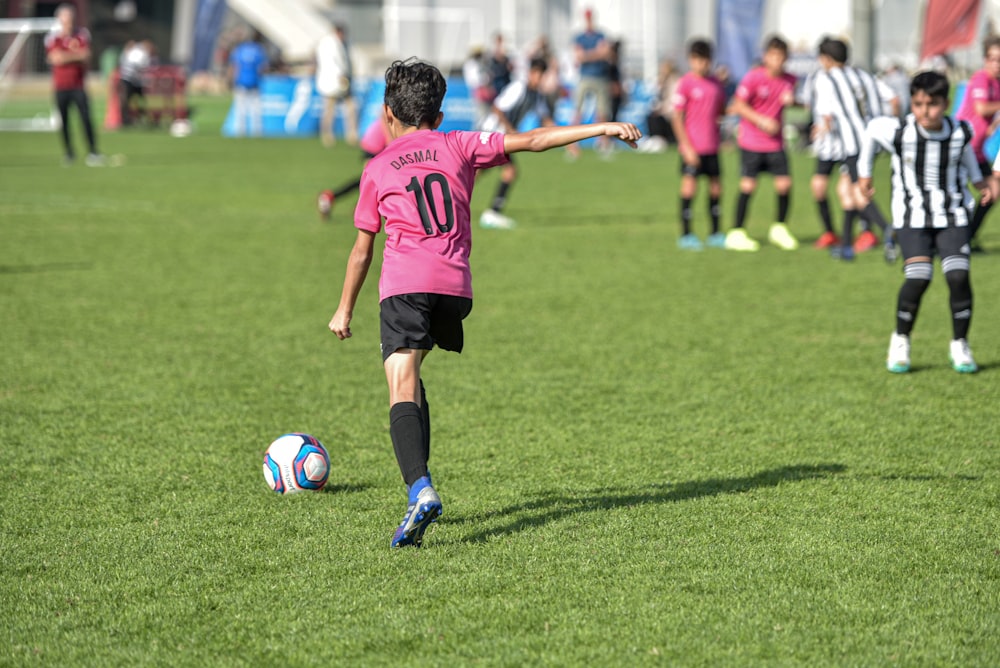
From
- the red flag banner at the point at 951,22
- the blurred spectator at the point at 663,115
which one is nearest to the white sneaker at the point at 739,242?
the red flag banner at the point at 951,22

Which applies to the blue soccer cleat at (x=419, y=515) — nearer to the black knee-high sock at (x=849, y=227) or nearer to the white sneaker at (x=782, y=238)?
the black knee-high sock at (x=849, y=227)

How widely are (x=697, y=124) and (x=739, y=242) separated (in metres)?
1.28

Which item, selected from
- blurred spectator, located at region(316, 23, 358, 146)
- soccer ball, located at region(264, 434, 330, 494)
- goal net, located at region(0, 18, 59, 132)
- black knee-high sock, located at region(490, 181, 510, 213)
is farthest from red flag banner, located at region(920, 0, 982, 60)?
goal net, located at region(0, 18, 59, 132)

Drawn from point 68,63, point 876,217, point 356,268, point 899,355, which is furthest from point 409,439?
point 68,63

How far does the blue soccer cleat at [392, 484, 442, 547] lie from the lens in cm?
433

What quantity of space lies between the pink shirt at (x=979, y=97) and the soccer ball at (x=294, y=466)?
689 centimetres

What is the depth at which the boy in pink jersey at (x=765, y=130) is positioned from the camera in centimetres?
1284

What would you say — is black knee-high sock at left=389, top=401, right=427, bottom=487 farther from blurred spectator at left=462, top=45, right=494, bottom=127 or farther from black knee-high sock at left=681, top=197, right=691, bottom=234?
blurred spectator at left=462, top=45, right=494, bottom=127

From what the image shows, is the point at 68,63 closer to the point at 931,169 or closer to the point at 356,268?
the point at 931,169

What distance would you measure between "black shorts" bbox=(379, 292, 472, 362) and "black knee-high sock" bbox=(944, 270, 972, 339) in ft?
12.7

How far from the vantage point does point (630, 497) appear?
5176 millimetres

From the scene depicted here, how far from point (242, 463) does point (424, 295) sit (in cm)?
166

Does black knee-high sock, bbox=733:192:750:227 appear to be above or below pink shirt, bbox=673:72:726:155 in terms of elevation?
below

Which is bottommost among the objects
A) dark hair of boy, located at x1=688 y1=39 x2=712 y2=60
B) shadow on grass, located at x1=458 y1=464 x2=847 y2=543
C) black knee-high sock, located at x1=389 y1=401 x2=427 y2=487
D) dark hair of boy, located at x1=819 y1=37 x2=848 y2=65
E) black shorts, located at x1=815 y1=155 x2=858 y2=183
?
shadow on grass, located at x1=458 y1=464 x2=847 y2=543
